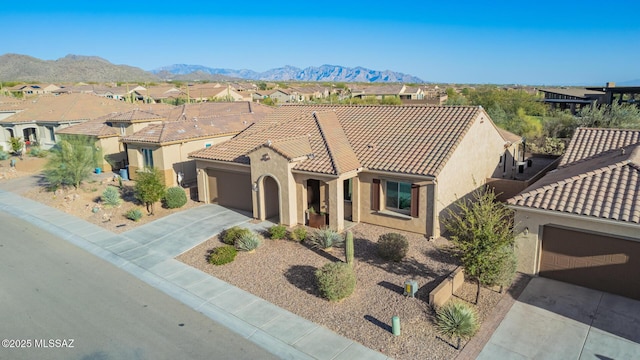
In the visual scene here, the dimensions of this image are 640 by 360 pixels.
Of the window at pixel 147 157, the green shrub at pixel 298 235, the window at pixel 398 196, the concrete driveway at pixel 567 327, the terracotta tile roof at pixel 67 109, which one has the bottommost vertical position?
the concrete driveway at pixel 567 327

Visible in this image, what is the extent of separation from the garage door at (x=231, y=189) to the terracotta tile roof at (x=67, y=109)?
2619 cm

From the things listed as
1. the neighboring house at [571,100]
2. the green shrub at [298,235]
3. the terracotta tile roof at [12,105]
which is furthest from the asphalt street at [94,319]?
the neighboring house at [571,100]

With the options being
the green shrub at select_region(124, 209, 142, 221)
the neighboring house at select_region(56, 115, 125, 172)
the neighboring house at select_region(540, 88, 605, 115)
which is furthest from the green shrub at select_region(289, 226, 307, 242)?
the neighboring house at select_region(540, 88, 605, 115)

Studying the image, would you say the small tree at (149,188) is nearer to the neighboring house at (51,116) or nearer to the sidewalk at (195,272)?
the sidewalk at (195,272)

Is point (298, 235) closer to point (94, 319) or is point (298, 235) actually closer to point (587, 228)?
point (94, 319)

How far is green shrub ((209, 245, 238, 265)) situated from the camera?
17.5m

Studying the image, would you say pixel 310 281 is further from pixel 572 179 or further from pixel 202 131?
pixel 202 131

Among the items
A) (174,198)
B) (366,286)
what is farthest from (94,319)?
(174,198)

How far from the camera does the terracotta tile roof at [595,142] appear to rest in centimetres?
2094

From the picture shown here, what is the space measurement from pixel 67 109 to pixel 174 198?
29261 mm

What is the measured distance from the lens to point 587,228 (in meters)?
14.4

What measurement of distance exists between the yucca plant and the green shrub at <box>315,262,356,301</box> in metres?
3.02

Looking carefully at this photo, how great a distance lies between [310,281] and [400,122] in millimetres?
11464

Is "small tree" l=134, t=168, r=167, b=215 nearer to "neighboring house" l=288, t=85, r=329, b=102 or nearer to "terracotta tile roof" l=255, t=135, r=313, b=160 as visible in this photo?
"terracotta tile roof" l=255, t=135, r=313, b=160
